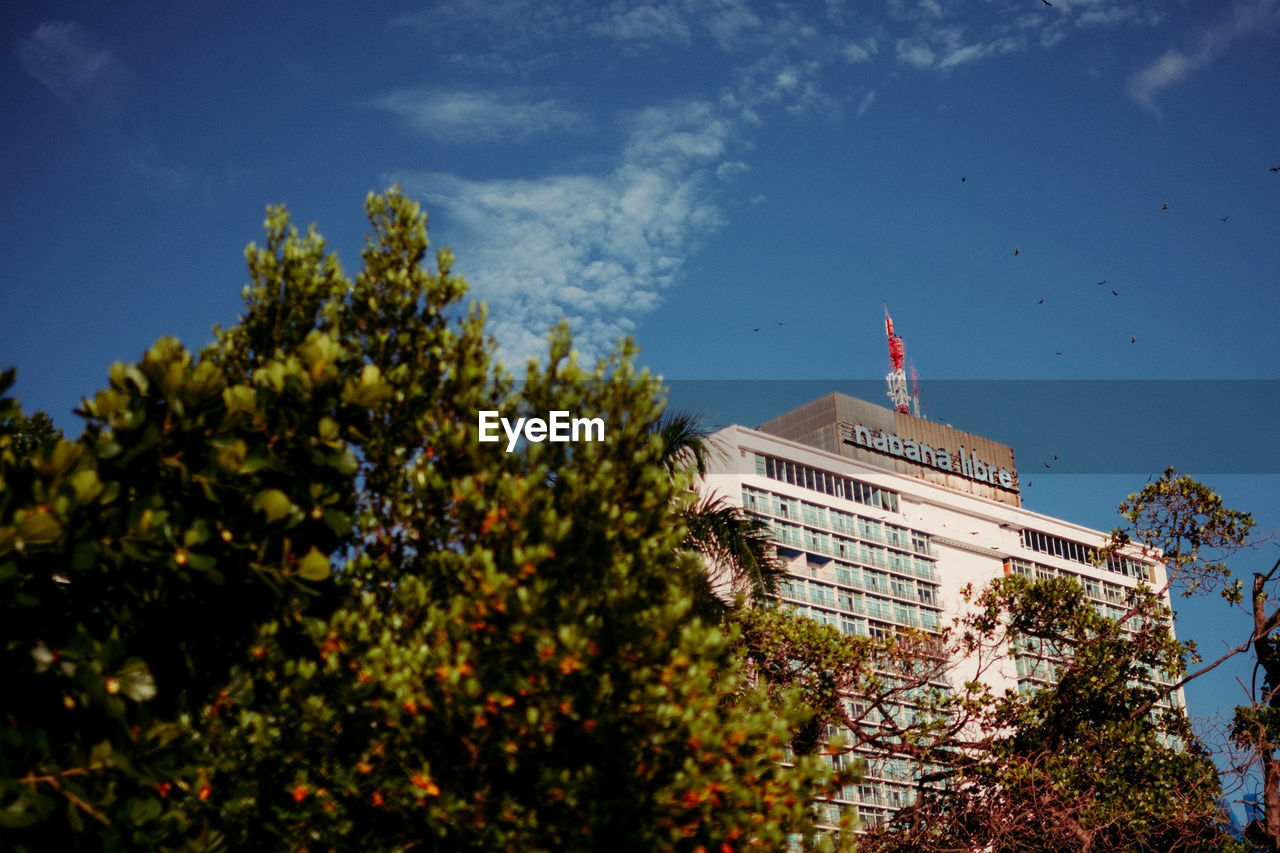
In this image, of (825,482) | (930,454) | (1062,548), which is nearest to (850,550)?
(825,482)

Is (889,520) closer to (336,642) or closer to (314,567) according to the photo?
(336,642)

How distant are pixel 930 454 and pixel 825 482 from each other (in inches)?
548

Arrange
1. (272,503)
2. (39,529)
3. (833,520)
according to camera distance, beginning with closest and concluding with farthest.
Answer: (39,529) < (272,503) < (833,520)

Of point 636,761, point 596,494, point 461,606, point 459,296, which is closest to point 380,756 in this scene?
point 461,606

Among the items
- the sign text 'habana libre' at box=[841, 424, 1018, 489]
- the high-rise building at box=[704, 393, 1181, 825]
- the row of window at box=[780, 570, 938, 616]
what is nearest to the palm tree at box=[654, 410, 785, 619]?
the high-rise building at box=[704, 393, 1181, 825]

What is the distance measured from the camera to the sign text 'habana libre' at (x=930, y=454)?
3605 inches

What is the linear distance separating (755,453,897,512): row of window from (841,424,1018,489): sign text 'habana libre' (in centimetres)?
368

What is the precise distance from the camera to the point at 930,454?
3797 inches

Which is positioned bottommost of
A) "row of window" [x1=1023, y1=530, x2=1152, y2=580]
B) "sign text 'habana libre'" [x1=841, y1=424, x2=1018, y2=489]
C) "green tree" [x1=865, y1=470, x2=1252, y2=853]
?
"green tree" [x1=865, y1=470, x2=1252, y2=853]

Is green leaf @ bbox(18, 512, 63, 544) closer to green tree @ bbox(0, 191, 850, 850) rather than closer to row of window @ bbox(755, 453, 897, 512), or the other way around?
green tree @ bbox(0, 191, 850, 850)

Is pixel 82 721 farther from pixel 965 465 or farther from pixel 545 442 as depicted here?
pixel 965 465

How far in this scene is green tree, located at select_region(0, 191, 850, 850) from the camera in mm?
7344

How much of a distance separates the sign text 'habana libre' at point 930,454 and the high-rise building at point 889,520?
0.37ft

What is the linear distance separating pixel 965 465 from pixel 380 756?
9611 cm
